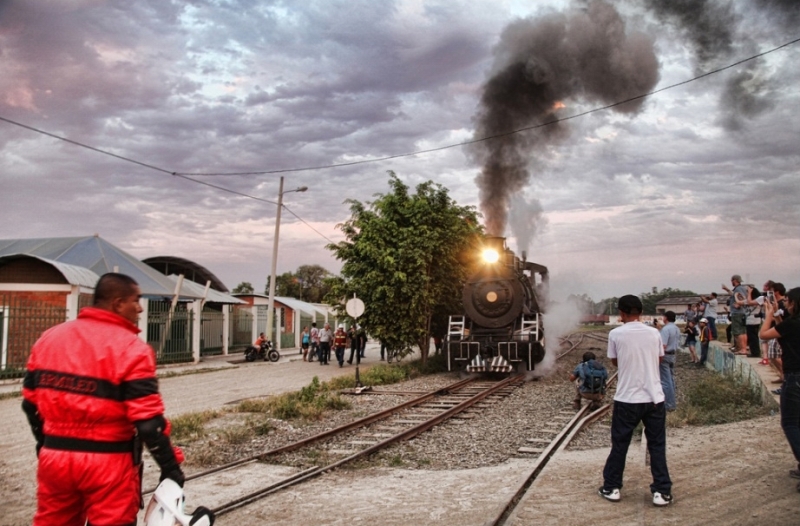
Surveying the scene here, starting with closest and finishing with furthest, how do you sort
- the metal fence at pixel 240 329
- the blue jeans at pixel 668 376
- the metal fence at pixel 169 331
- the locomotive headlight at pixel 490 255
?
the blue jeans at pixel 668 376 < the locomotive headlight at pixel 490 255 < the metal fence at pixel 169 331 < the metal fence at pixel 240 329


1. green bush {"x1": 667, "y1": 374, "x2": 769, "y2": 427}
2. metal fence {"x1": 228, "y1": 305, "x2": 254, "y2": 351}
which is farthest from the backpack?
metal fence {"x1": 228, "y1": 305, "x2": 254, "y2": 351}

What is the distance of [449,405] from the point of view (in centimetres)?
1227

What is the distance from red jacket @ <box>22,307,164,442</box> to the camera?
2.94 meters

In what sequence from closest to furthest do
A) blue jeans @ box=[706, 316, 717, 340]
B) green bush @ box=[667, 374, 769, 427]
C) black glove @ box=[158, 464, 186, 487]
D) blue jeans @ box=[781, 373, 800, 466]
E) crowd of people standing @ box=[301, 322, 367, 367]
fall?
black glove @ box=[158, 464, 186, 487]
blue jeans @ box=[781, 373, 800, 466]
green bush @ box=[667, 374, 769, 427]
blue jeans @ box=[706, 316, 717, 340]
crowd of people standing @ box=[301, 322, 367, 367]

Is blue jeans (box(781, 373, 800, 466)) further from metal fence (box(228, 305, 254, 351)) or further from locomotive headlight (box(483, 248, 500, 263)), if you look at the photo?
metal fence (box(228, 305, 254, 351))

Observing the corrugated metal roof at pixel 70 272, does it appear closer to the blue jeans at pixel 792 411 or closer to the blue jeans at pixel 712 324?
the blue jeans at pixel 712 324

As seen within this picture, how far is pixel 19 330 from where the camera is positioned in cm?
1691

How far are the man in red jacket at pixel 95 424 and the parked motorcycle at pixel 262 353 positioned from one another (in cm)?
2442

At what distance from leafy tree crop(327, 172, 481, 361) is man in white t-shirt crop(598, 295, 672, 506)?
1364 cm

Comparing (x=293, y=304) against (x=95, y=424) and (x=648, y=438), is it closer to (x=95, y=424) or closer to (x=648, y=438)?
(x=648, y=438)

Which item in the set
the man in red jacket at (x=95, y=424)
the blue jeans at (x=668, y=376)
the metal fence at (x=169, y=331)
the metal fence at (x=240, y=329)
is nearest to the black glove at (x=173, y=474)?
the man in red jacket at (x=95, y=424)

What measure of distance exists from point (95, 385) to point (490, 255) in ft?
52.3

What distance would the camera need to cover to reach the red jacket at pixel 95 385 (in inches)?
116

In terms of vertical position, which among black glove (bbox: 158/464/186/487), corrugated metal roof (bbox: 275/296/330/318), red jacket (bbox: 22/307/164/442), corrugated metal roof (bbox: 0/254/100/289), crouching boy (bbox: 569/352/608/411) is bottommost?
crouching boy (bbox: 569/352/608/411)
